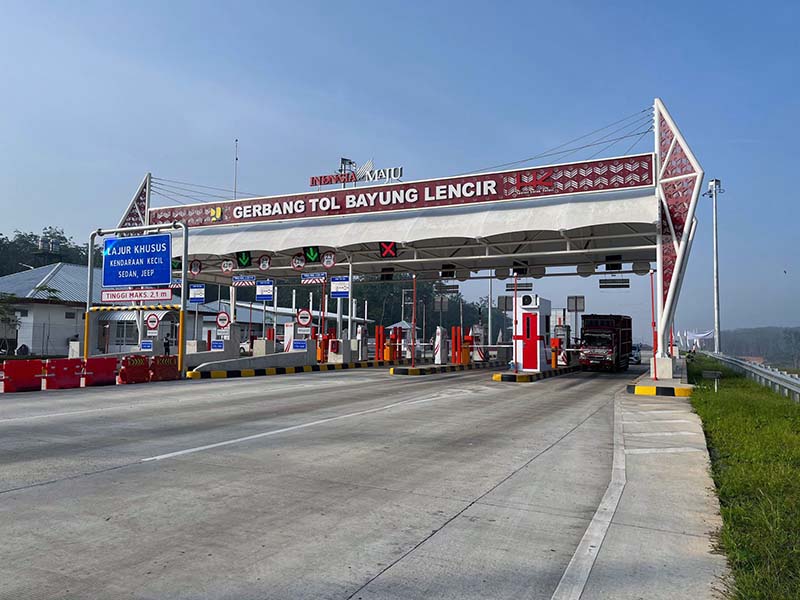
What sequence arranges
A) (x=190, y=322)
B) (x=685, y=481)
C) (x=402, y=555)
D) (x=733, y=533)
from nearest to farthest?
1. (x=402, y=555)
2. (x=733, y=533)
3. (x=685, y=481)
4. (x=190, y=322)

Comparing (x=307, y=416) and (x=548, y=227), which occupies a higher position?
(x=548, y=227)

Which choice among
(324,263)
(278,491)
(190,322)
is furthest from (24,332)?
(278,491)

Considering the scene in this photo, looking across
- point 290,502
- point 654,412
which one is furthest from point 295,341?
point 290,502

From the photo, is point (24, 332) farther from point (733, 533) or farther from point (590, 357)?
point (733, 533)

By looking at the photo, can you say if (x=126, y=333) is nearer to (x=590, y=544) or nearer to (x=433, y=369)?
(x=433, y=369)

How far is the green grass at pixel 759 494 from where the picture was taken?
3707 millimetres

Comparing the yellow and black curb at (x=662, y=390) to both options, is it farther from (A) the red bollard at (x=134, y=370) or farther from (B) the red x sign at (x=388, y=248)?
(A) the red bollard at (x=134, y=370)

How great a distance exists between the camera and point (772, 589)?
137 inches

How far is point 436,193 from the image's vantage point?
2647 cm

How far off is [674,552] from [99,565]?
156 inches

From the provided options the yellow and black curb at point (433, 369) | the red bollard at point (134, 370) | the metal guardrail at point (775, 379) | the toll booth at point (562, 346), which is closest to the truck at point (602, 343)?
the toll booth at point (562, 346)

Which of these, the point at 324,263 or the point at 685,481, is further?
the point at 324,263

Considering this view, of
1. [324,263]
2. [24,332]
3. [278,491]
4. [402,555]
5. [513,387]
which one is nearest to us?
[402,555]

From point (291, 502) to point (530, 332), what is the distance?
18286mm
